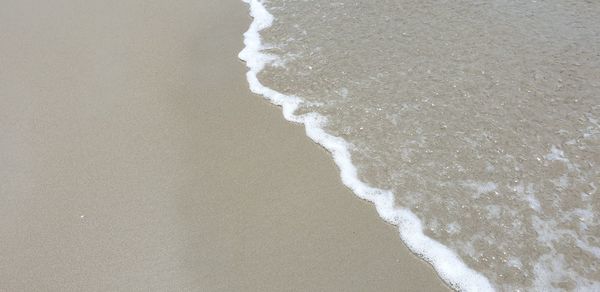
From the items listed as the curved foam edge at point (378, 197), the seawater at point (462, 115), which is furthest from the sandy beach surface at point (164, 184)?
the seawater at point (462, 115)

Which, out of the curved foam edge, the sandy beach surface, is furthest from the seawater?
the sandy beach surface

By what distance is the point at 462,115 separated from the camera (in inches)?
132

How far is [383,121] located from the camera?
3348 millimetres

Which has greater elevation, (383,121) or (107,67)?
(107,67)

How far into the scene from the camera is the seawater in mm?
2629

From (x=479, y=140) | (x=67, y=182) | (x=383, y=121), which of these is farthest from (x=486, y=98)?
(x=67, y=182)

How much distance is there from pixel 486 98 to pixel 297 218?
1.82 metres

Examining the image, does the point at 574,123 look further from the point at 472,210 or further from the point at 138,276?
the point at 138,276

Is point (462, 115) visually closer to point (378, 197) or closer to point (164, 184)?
point (378, 197)

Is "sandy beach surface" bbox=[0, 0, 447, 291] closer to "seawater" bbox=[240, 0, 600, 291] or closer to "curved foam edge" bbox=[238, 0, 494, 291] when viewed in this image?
"curved foam edge" bbox=[238, 0, 494, 291]

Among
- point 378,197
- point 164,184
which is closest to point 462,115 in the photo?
point 378,197

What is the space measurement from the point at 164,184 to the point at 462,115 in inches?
85.5

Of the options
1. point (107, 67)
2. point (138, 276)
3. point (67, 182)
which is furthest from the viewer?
point (107, 67)

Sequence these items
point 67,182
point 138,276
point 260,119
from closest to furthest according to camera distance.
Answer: point 138,276
point 67,182
point 260,119
